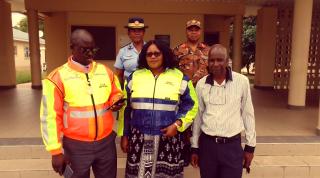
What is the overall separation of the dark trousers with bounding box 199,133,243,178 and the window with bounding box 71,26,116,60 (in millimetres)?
6480

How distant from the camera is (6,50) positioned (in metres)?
10.1

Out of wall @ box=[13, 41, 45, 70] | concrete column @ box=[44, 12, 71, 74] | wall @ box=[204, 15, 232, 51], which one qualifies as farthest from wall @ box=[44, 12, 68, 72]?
wall @ box=[13, 41, 45, 70]

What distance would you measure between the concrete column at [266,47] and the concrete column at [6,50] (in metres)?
8.42

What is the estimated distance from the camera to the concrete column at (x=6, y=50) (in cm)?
999

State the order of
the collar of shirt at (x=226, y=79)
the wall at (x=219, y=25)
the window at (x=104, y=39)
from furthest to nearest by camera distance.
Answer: the wall at (x=219, y=25), the window at (x=104, y=39), the collar of shirt at (x=226, y=79)

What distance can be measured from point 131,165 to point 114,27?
257 inches

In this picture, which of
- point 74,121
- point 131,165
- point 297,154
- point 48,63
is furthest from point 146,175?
point 48,63

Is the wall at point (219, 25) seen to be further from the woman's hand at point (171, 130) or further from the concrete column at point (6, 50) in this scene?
the woman's hand at point (171, 130)

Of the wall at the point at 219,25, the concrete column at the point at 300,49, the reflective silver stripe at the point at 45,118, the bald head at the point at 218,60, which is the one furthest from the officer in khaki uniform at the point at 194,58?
the wall at the point at 219,25

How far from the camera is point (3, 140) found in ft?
13.7

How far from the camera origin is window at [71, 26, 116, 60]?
8.44 metres

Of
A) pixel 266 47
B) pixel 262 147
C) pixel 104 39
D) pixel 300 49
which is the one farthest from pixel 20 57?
pixel 262 147

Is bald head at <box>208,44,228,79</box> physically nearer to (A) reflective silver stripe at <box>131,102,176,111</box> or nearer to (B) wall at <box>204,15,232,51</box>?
(A) reflective silver stripe at <box>131,102,176,111</box>

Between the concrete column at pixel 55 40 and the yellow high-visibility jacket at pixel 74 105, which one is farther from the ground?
the concrete column at pixel 55 40
